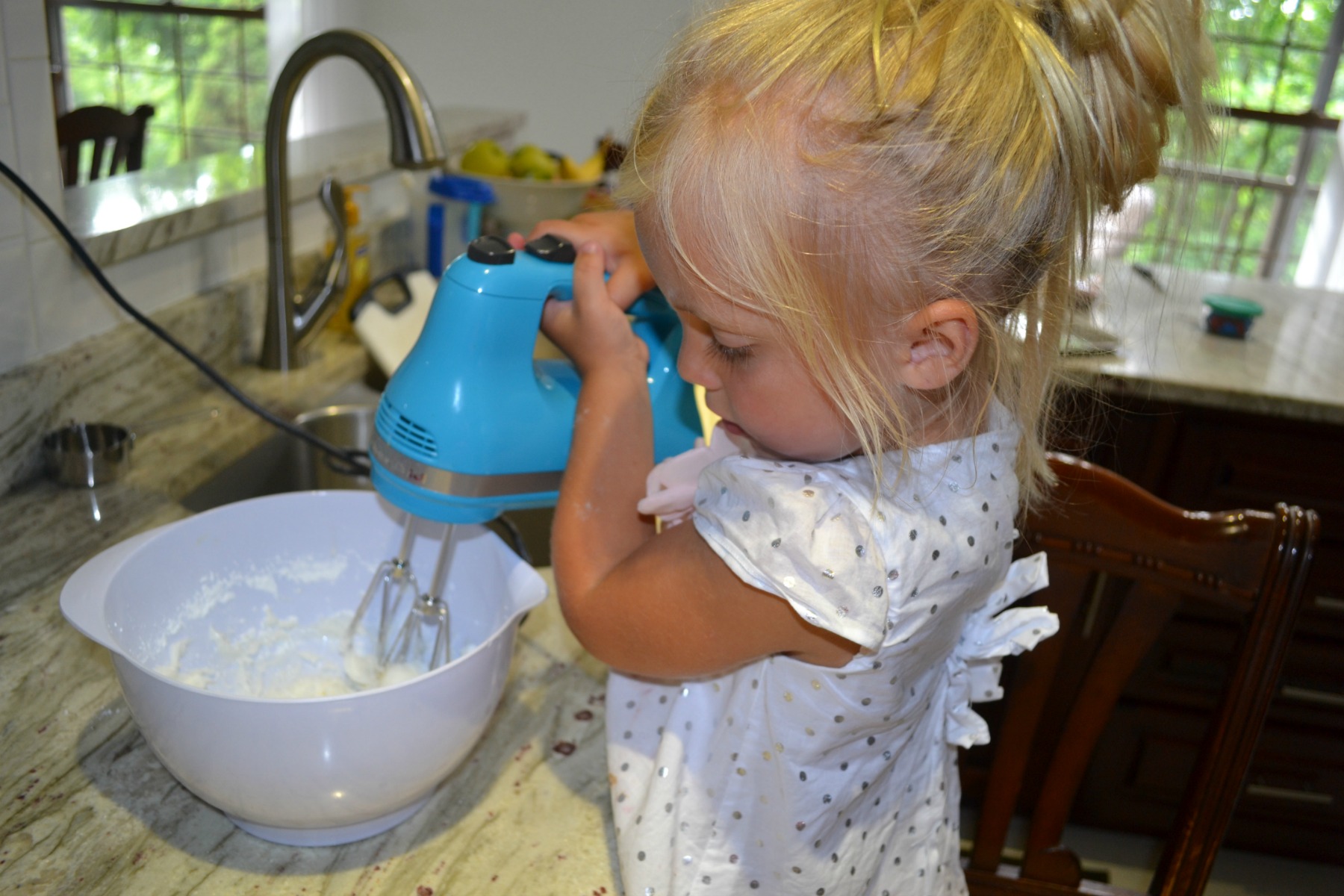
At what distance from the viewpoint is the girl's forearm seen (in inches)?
26.7

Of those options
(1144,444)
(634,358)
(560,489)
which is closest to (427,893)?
(560,489)

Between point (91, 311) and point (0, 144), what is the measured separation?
20 cm

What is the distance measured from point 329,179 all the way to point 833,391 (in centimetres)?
102

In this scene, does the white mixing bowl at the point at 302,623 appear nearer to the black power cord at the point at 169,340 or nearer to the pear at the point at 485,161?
the black power cord at the point at 169,340

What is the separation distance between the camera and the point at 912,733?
0.72 metres

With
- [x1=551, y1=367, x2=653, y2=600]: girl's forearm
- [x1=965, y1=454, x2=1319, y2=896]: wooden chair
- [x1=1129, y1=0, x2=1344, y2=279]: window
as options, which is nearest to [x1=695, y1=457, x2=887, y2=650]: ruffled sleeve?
[x1=551, y1=367, x2=653, y2=600]: girl's forearm

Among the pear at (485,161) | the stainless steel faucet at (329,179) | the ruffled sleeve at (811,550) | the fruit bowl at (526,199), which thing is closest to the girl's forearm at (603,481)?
the ruffled sleeve at (811,550)

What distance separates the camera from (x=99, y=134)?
2383 mm

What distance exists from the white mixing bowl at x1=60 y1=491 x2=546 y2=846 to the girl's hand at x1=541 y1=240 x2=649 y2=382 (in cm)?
15

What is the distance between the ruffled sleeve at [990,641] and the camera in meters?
0.72

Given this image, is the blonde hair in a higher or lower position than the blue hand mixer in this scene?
higher

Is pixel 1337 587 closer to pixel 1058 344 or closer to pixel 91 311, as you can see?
pixel 1058 344

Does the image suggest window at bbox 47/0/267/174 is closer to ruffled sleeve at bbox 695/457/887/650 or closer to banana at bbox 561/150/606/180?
banana at bbox 561/150/606/180

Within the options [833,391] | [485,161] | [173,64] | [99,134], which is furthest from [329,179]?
[173,64]
